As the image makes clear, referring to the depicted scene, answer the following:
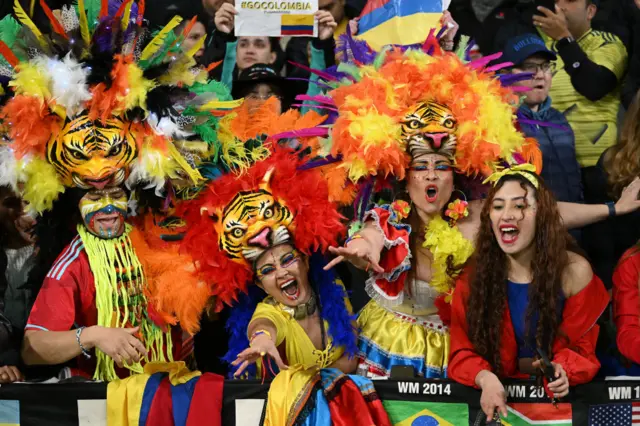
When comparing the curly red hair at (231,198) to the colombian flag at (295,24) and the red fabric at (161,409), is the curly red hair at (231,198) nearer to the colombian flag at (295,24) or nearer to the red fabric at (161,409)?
the red fabric at (161,409)

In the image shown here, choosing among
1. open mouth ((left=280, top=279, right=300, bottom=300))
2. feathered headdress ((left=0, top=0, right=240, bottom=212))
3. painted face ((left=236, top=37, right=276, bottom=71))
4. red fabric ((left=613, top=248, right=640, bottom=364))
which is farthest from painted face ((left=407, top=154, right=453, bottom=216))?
painted face ((left=236, top=37, right=276, bottom=71))

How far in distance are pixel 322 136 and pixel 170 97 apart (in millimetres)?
555

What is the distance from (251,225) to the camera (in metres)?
3.43

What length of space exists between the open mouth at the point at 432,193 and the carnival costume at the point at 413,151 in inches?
3.1

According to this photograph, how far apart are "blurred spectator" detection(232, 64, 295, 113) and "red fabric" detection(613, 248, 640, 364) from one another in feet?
5.47

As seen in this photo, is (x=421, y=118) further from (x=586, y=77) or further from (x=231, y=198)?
(x=586, y=77)

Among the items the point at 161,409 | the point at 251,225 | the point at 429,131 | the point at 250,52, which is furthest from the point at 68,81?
Result: the point at 250,52

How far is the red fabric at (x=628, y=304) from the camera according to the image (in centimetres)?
332

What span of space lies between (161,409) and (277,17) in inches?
69.5

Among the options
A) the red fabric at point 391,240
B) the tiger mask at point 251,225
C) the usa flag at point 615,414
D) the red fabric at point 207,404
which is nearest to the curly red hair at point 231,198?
the tiger mask at point 251,225

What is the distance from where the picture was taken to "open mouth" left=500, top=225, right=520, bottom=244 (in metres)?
3.14

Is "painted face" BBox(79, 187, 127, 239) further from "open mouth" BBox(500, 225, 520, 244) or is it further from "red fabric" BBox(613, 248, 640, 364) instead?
"red fabric" BBox(613, 248, 640, 364)

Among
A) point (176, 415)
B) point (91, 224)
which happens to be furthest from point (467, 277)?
point (91, 224)

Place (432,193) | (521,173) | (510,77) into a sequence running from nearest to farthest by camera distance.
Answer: (521,173) < (432,193) < (510,77)
